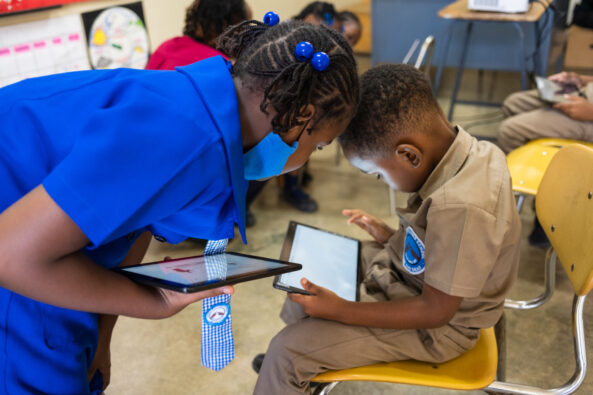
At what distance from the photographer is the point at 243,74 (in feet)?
2.65

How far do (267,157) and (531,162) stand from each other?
1420mm

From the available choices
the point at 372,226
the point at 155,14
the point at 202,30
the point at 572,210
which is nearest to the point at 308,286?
the point at 372,226

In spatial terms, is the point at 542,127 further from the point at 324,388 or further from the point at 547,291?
the point at 324,388

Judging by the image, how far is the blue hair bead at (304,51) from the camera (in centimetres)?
74

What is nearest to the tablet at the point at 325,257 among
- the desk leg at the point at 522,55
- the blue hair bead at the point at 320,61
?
the blue hair bead at the point at 320,61

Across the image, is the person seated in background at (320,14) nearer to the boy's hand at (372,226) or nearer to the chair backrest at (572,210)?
the boy's hand at (372,226)

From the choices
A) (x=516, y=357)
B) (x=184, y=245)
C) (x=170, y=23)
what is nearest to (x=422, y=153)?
(x=516, y=357)

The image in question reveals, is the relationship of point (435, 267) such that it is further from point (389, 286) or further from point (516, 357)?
point (516, 357)

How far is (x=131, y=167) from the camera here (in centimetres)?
63

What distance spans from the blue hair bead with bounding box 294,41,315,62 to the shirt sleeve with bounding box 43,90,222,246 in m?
0.16

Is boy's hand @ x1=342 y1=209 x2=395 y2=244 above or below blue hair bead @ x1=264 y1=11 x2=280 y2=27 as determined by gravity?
below

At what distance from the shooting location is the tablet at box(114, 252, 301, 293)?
2.42 ft

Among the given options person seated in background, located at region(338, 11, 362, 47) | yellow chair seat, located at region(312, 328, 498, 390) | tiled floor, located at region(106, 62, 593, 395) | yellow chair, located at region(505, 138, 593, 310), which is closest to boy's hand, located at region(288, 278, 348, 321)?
yellow chair seat, located at region(312, 328, 498, 390)

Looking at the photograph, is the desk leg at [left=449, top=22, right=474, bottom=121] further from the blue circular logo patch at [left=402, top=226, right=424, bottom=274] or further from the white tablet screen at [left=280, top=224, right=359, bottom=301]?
the blue circular logo patch at [left=402, top=226, right=424, bottom=274]
